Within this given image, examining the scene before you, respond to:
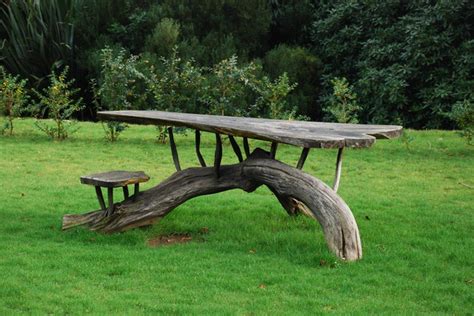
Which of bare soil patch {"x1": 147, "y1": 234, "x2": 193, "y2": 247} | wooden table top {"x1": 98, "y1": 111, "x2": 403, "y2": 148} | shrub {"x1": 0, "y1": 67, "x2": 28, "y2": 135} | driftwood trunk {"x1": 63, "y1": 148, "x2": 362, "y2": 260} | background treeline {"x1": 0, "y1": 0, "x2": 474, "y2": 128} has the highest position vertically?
background treeline {"x1": 0, "y1": 0, "x2": 474, "y2": 128}

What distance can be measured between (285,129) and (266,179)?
0.54 m

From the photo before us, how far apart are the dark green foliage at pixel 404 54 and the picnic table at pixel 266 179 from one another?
10161 mm

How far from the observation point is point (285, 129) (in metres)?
6.89

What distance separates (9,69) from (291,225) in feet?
39.7

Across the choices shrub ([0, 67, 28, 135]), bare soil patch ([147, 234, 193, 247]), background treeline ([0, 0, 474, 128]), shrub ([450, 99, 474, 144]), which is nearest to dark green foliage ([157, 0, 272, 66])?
background treeline ([0, 0, 474, 128])

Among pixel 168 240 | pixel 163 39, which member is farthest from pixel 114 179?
pixel 163 39

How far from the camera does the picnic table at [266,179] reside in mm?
6551

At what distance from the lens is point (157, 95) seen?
14.2 m

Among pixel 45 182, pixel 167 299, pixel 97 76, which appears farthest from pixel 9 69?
pixel 167 299

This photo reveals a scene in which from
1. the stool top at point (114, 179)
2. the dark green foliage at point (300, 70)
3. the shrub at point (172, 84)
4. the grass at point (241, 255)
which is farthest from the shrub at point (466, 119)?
the stool top at point (114, 179)

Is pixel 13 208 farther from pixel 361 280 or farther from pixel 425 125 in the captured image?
pixel 425 125

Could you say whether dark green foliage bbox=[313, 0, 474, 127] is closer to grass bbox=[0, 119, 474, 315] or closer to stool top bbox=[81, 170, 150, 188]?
grass bbox=[0, 119, 474, 315]

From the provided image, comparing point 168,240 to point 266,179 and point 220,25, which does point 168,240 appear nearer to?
point 266,179

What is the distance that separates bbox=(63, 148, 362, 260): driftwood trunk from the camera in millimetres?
6680
